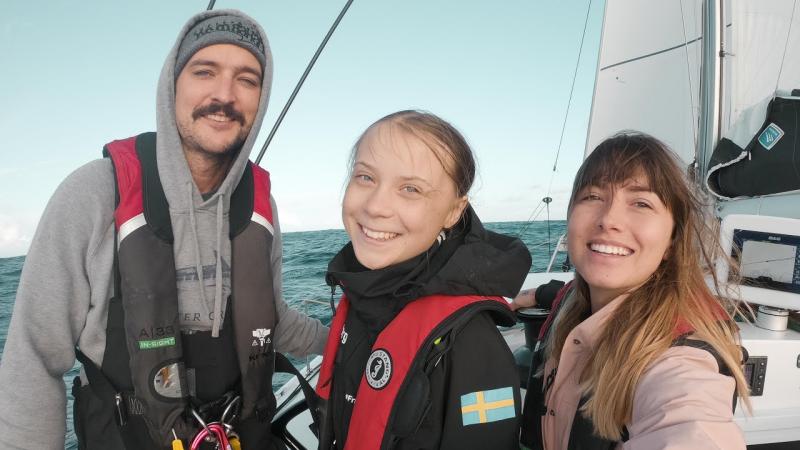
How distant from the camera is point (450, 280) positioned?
1379 mm

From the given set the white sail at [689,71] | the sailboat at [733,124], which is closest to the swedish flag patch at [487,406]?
the sailboat at [733,124]

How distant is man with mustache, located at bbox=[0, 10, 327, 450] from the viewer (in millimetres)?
1316

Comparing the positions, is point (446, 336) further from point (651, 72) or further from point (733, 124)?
point (651, 72)

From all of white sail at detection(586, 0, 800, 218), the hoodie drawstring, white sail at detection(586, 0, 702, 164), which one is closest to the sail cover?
white sail at detection(586, 0, 800, 218)

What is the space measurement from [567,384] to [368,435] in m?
0.64

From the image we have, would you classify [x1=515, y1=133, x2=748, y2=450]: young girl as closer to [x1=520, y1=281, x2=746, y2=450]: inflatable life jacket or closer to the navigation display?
[x1=520, y1=281, x2=746, y2=450]: inflatable life jacket

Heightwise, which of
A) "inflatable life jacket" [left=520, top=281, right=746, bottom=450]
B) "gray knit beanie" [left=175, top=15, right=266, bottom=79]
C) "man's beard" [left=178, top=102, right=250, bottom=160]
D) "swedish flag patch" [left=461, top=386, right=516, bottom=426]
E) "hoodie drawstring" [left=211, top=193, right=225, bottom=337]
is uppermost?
"gray knit beanie" [left=175, top=15, right=266, bottom=79]

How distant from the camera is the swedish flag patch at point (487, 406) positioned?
3.98 feet

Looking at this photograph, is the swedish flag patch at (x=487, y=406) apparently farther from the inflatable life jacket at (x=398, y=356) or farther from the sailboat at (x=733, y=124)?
the sailboat at (x=733, y=124)

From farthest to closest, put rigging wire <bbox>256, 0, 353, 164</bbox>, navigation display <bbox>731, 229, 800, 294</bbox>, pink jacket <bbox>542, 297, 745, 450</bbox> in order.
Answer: rigging wire <bbox>256, 0, 353, 164</bbox>, navigation display <bbox>731, 229, 800, 294</bbox>, pink jacket <bbox>542, 297, 745, 450</bbox>

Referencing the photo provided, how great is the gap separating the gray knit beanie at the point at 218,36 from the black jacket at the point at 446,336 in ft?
2.71

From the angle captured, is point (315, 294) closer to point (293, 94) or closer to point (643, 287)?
point (293, 94)

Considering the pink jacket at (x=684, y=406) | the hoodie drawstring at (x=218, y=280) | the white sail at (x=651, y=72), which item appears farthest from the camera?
the white sail at (x=651, y=72)

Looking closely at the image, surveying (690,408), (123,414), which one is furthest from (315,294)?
(690,408)
